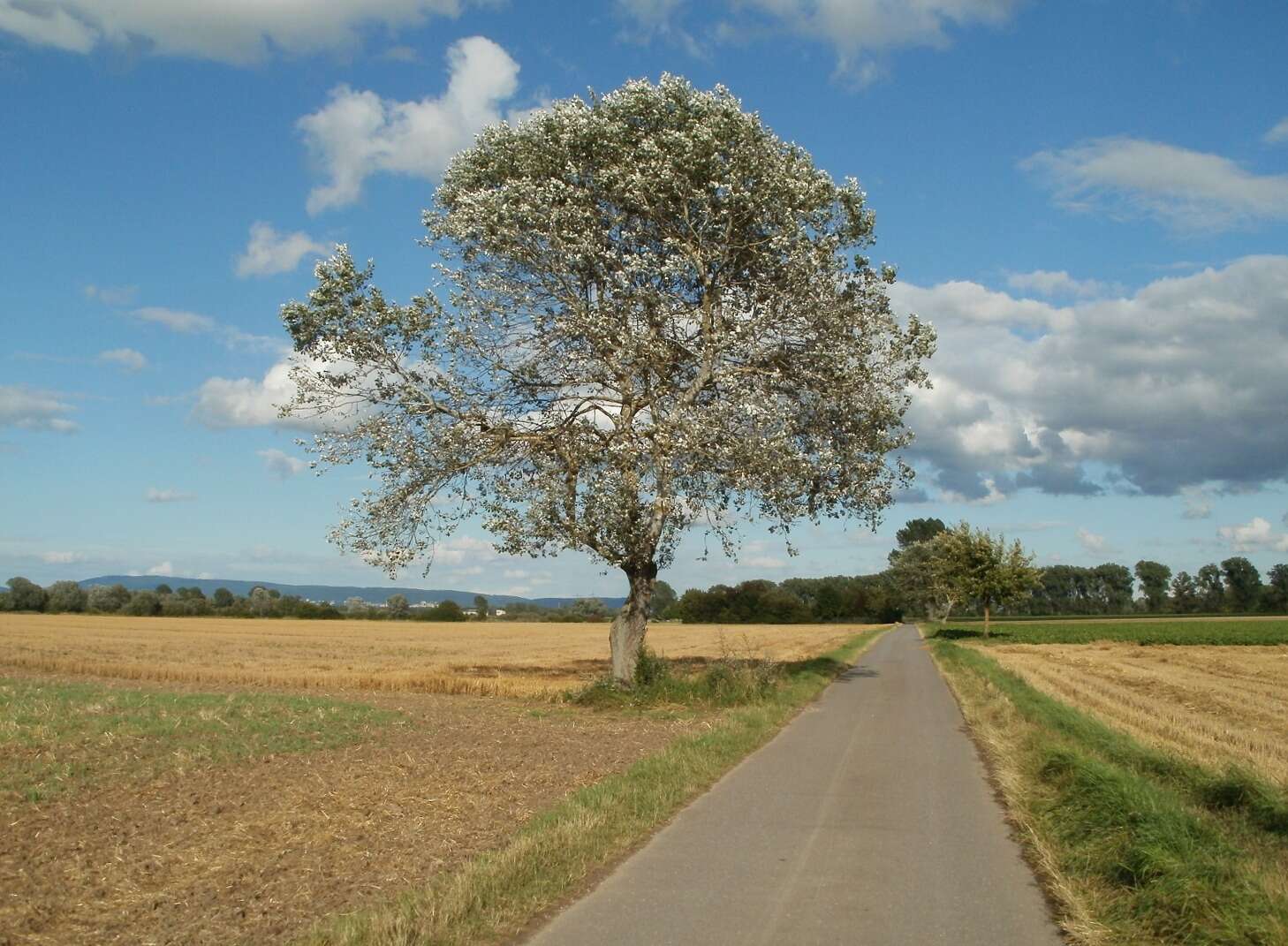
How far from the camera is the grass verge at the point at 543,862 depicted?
631 centimetres

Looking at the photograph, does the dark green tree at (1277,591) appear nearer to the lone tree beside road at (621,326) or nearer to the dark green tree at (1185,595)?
the dark green tree at (1185,595)

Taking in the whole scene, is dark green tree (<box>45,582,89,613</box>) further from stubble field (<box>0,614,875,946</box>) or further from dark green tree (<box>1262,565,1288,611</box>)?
dark green tree (<box>1262,565,1288,611</box>)

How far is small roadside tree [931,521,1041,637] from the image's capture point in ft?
224

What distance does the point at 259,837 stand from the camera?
862cm

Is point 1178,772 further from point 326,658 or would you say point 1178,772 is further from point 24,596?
point 24,596

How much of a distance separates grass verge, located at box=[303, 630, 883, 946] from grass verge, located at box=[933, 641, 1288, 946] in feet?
11.7

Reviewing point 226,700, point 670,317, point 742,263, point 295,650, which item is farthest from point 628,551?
point 295,650

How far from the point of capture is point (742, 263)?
74.7 ft

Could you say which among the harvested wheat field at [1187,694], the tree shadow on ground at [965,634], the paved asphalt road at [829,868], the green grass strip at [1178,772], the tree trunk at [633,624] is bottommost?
the tree shadow on ground at [965,634]

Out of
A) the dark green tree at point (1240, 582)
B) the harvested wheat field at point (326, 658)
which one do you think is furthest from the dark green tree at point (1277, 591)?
the harvested wheat field at point (326, 658)

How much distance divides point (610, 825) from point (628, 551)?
12.4m

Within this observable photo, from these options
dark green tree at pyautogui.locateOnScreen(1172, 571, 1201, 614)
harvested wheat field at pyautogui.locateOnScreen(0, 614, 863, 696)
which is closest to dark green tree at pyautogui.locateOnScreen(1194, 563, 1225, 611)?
dark green tree at pyautogui.locateOnScreen(1172, 571, 1201, 614)

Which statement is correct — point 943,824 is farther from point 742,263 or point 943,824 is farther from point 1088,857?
point 742,263

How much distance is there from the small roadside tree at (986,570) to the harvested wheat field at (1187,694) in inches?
580
